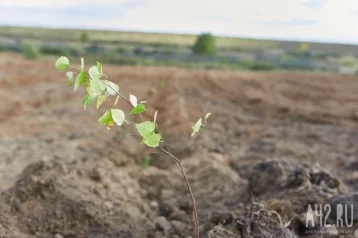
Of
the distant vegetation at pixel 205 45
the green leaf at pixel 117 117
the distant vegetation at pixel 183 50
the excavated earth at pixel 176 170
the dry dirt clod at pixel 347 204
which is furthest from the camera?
the distant vegetation at pixel 205 45

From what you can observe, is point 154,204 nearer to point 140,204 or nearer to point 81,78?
point 140,204

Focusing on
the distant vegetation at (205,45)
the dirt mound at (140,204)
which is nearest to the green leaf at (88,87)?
the dirt mound at (140,204)

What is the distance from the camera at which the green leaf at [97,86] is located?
3.06 meters

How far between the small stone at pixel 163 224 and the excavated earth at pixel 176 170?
0.02 m

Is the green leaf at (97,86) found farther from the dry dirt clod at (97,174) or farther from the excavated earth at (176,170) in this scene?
the dry dirt clod at (97,174)

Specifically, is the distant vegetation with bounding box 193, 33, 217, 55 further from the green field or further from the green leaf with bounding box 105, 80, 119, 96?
the green leaf with bounding box 105, 80, 119, 96

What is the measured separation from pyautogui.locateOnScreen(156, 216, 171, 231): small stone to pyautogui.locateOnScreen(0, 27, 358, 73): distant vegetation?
32662 mm

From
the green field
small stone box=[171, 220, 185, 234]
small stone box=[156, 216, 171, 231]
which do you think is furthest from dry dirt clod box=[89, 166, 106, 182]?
the green field

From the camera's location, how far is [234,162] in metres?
8.77

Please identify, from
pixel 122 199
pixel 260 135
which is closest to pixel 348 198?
pixel 122 199

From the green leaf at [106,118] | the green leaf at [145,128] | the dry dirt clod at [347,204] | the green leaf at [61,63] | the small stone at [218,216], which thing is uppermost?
the green leaf at [61,63]

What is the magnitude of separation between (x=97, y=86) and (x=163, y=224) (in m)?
3.02

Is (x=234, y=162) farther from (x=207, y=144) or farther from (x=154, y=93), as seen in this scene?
(x=154, y=93)

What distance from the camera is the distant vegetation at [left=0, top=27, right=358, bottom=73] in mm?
42781
